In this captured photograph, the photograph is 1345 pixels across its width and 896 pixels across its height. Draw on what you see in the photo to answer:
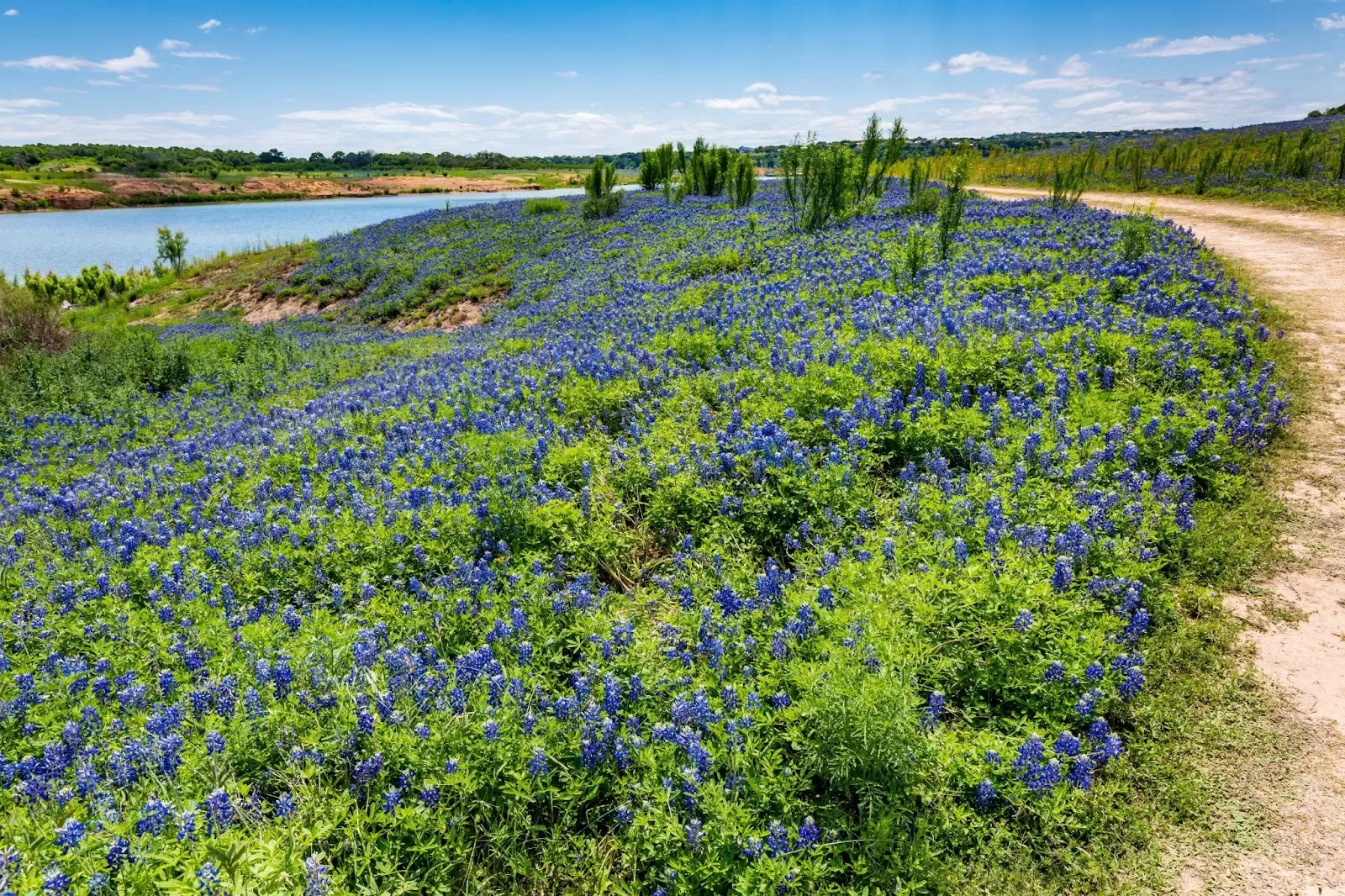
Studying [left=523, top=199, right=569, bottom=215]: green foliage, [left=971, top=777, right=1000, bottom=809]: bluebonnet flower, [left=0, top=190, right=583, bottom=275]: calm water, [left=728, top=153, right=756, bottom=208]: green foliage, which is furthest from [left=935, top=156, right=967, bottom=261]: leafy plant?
[left=0, top=190, right=583, bottom=275]: calm water

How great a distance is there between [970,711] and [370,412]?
769 cm

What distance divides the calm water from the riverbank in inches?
99.0

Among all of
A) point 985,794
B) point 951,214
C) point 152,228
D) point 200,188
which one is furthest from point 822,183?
point 200,188

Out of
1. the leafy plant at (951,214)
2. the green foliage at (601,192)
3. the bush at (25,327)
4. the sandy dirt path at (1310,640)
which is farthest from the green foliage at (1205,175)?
Result: the bush at (25,327)

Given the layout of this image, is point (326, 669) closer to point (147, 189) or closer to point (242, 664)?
point (242, 664)

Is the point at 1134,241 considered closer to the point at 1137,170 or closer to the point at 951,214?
the point at 951,214

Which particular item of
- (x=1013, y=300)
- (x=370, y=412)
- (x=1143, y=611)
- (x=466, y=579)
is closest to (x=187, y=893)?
(x=466, y=579)

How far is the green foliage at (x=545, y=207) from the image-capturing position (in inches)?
1266

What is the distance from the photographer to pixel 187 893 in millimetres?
2525

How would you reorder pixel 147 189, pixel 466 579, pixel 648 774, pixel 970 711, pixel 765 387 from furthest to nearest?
pixel 147 189, pixel 765 387, pixel 466 579, pixel 970 711, pixel 648 774

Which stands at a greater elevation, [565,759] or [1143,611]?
[1143,611]

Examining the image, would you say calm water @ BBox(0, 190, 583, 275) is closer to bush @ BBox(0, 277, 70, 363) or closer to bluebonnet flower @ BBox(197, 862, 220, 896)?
bush @ BBox(0, 277, 70, 363)

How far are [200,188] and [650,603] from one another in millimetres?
104097

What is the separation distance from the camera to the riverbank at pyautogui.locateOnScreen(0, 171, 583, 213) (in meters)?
69.6
